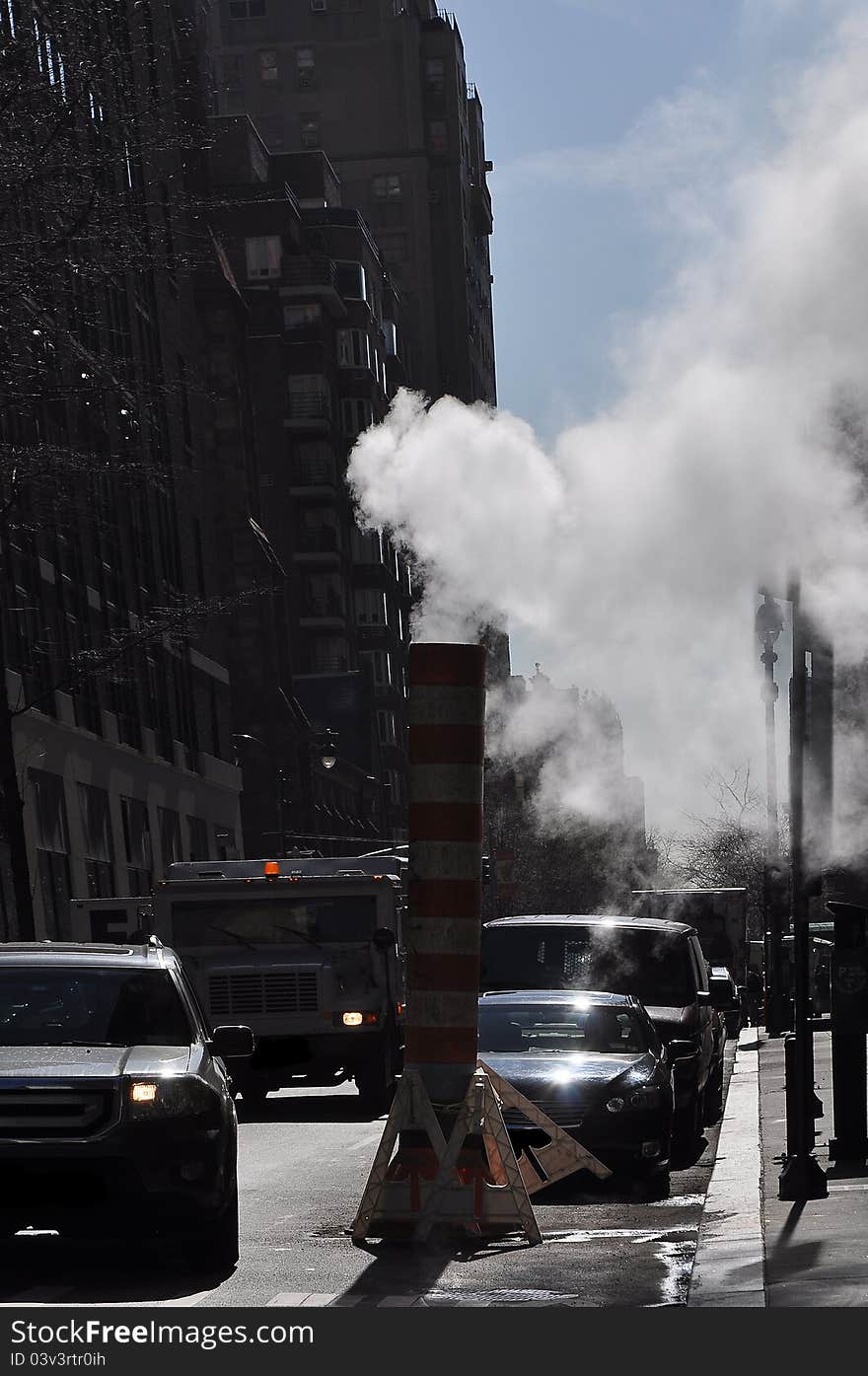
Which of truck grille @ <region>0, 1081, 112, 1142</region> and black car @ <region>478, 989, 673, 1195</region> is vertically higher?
truck grille @ <region>0, 1081, 112, 1142</region>

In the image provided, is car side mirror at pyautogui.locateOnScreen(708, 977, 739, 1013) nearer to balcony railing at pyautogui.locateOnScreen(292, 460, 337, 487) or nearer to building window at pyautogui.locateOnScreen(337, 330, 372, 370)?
balcony railing at pyautogui.locateOnScreen(292, 460, 337, 487)

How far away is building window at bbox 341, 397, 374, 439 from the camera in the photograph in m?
89.4

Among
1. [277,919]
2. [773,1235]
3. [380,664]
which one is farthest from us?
[380,664]

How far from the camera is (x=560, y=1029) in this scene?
16578 mm

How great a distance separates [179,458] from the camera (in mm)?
56250

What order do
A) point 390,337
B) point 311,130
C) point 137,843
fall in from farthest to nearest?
point 311,130 < point 390,337 < point 137,843

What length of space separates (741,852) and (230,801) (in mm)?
39697

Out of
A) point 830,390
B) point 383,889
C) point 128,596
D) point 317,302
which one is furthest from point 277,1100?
point 317,302

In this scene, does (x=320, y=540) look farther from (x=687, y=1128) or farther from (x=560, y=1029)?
(x=560, y=1029)

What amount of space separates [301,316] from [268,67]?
38.9 metres

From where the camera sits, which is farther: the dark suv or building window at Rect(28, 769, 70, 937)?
building window at Rect(28, 769, 70, 937)

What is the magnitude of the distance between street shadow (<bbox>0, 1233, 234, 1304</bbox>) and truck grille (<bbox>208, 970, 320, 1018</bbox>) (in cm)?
1069

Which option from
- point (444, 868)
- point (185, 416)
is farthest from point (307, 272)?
point (444, 868)

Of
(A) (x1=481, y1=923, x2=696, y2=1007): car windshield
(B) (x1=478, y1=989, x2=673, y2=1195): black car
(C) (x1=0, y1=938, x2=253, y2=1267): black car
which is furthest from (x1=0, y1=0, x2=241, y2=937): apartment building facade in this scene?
(C) (x1=0, y1=938, x2=253, y2=1267): black car
